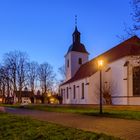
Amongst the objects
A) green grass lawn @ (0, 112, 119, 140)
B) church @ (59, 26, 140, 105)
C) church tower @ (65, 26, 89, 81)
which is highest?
church tower @ (65, 26, 89, 81)

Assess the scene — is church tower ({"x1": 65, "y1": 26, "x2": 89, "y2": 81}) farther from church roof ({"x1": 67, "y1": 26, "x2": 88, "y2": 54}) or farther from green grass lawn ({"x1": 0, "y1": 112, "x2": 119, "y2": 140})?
green grass lawn ({"x1": 0, "y1": 112, "x2": 119, "y2": 140})

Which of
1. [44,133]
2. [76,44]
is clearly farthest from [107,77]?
[44,133]

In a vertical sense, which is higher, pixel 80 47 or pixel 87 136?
pixel 80 47

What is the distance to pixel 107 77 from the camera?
154 ft

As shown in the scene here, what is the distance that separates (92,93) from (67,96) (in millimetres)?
15154

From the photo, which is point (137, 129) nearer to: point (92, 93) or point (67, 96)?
point (92, 93)

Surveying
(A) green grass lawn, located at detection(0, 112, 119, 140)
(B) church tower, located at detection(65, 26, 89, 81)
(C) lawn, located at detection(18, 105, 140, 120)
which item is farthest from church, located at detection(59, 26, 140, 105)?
(A) green grass lawn, located at detection(0, 112, 119, 140)

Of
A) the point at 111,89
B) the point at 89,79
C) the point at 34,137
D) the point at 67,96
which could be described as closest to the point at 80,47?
the point at 67,96

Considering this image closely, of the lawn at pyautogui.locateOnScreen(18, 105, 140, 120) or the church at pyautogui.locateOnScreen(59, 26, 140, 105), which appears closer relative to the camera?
the lawn at pyautogui.locateOnScreen(18, 105, 140, 120)

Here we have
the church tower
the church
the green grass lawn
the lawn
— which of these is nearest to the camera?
the green grass lawn

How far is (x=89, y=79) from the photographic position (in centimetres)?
4991

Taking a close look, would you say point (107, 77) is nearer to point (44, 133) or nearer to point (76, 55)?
point (76, 55)

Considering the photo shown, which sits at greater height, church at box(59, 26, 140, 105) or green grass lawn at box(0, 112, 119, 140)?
church at box(59, 26, 140, 105)

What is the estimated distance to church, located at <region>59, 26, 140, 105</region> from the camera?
40.1 m
